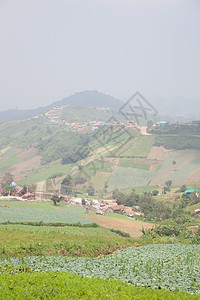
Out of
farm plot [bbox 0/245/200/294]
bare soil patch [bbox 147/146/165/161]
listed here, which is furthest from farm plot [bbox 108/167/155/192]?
farm plot [bbox 0/245/200/294]

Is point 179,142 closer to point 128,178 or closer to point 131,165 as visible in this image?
point 131,165

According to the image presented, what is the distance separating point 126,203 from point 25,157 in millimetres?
103316

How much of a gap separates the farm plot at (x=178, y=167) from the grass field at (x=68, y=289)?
87.9m

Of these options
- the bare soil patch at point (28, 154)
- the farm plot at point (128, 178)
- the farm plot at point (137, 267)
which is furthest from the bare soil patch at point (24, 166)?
the farm plot at point (137, 267)

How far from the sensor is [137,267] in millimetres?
14312

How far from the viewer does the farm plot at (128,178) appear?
101250 mm

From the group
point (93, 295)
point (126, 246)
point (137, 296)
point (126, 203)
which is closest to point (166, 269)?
point (137, 296)

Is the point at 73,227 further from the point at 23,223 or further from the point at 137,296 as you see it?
the point at 137,296

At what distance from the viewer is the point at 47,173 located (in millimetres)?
124250

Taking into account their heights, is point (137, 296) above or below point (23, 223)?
above

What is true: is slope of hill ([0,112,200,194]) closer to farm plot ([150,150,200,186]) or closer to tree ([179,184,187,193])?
farm plot ([150,150,200,186])

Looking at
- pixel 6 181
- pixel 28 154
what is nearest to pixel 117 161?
pixel 6 181

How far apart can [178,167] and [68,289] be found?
336 feet

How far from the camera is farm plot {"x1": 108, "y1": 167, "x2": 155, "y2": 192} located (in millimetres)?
101250
